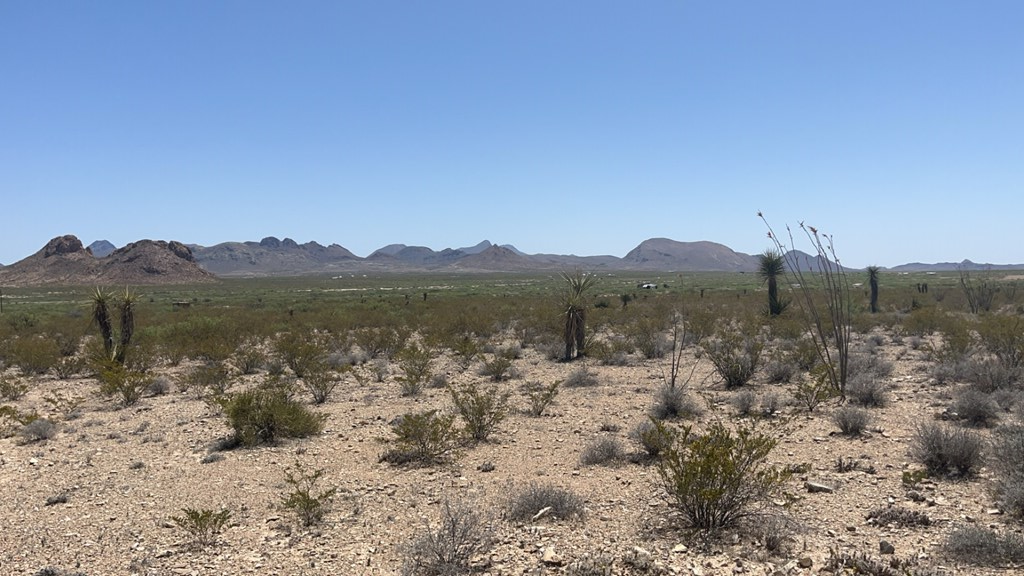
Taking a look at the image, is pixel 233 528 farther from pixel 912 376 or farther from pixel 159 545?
pixel 912 376

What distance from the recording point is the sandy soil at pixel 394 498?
5516 mm

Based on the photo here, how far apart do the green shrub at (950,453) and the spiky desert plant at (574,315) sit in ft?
39.1

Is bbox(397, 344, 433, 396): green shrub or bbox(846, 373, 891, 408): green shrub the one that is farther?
bbox(397, 344, 433, 396): green shrub

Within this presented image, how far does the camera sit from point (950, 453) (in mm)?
7234

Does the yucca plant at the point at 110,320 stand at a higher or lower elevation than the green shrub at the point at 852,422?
higher

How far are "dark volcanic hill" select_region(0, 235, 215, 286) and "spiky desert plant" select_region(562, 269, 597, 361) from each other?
119m

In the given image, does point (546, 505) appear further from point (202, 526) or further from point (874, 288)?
point (874, 288)

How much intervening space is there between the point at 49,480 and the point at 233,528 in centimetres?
358

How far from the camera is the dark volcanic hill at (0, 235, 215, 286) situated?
390 feet

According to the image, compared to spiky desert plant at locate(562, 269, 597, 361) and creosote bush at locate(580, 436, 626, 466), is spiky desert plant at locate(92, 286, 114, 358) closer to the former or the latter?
spiky desert plant at locate(562, 269, 597, 361)

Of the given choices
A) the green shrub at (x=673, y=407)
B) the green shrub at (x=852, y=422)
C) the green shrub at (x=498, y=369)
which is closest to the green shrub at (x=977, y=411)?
the green shrub at (x=852, y=422)

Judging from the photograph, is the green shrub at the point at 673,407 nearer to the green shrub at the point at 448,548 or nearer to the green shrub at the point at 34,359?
the green shrub at the point at 448,548

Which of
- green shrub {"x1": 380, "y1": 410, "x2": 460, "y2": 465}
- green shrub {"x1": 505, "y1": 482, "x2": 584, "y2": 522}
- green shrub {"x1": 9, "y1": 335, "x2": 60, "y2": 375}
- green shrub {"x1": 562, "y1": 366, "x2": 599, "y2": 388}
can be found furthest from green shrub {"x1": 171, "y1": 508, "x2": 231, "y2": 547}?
green shrub {"x1": 9, "y1": 335, "x2": 60, "y2": 375}

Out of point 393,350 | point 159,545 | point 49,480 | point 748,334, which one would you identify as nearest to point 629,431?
point 159,545
